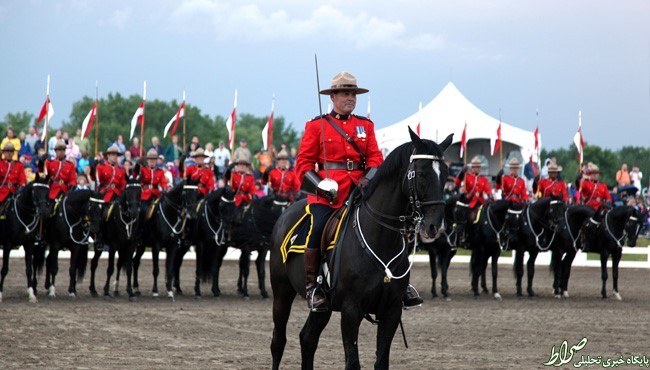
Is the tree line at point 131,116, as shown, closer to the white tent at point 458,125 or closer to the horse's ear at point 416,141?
the white tent at point 458,125

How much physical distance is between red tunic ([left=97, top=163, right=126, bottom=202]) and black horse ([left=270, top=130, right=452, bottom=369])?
13.2 metres

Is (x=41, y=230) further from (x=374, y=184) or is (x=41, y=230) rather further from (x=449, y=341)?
(x=374, y=184)

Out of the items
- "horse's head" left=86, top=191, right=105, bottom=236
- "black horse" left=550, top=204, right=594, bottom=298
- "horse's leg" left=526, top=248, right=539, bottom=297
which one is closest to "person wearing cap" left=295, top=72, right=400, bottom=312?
"horse's head" left=86, top=191, right=105, bottom=236

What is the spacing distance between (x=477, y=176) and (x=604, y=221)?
9.67 feet

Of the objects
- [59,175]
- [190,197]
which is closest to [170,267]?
[190,197]

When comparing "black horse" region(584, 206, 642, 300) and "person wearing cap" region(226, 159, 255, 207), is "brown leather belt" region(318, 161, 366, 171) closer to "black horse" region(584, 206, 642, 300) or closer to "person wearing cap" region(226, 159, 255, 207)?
"person wearing cap" region(226, 159, 255, 207)

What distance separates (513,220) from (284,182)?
5.10m

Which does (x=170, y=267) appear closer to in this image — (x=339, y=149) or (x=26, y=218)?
(x=26, y=218)

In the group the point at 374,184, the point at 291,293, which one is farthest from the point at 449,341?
the point at 374,184

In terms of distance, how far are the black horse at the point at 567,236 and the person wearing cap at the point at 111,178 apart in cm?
947

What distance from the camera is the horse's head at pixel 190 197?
21328 mm

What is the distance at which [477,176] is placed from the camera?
2388cm

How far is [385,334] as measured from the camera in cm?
862

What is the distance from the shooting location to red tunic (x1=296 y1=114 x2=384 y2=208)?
31.5ft
